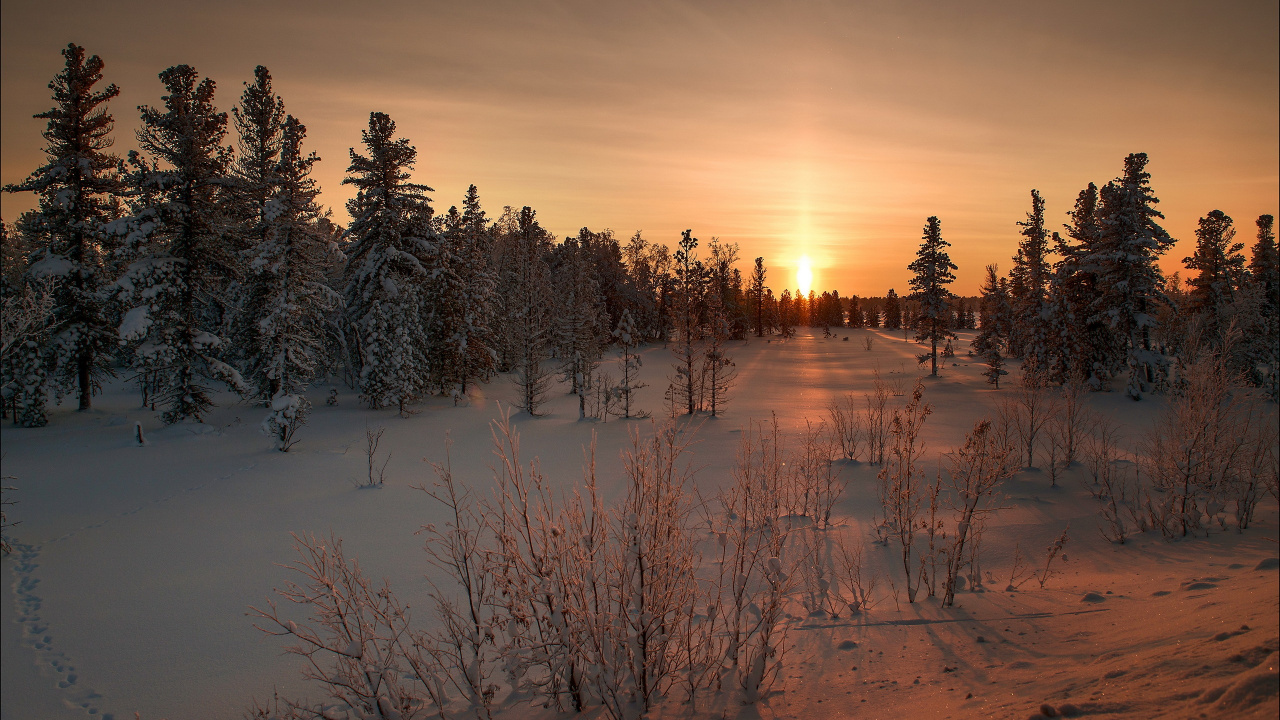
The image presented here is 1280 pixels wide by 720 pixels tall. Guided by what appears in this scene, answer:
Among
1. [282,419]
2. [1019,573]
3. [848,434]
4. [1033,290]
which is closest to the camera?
[1019,573]

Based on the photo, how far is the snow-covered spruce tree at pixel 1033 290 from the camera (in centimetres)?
3297

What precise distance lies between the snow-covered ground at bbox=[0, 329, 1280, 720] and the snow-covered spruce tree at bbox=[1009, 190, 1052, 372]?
17051mm

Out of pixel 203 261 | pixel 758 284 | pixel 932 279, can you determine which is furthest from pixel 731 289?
pixel 203 261

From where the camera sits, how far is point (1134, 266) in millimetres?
27797

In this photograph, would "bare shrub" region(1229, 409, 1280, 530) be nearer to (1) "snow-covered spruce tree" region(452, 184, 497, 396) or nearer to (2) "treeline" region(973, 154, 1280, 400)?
(2) "treeline" region(973, 154, 1280, 400)

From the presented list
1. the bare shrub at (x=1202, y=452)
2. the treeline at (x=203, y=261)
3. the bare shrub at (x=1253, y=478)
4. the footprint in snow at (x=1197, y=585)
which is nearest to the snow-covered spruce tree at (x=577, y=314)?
the treeline at (x=203, y=261)

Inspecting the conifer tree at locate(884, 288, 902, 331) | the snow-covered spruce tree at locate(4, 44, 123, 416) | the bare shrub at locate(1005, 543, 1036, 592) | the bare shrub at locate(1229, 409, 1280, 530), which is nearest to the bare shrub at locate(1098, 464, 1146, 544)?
the bare shrub at locate(1229, 409, 1280, 530)

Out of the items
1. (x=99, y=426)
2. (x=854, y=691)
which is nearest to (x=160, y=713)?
(x=854, y=691)

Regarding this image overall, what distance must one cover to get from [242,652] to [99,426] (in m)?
14.9

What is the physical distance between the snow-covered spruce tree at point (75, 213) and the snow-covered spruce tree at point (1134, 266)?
4364 cm

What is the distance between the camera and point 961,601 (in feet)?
23.4

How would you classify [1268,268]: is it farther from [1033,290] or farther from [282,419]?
[282,419]

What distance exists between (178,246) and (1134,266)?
43158mm

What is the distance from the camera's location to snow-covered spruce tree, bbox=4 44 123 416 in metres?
18.3
